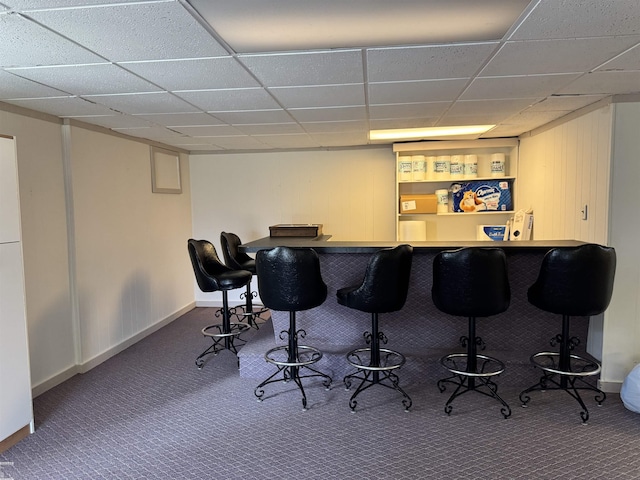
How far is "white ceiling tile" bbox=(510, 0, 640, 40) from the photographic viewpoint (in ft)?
5.20

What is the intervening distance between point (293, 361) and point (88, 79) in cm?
228

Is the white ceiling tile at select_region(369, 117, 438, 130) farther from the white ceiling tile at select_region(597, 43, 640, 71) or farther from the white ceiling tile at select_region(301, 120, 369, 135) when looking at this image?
the white ceiling tile at select_region(597, 43, 640, 71)

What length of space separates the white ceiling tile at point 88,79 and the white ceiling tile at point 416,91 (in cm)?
146

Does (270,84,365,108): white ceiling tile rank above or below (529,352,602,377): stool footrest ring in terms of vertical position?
above

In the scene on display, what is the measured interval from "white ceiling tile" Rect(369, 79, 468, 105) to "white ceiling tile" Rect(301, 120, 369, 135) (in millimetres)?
797

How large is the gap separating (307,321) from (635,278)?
2466mm

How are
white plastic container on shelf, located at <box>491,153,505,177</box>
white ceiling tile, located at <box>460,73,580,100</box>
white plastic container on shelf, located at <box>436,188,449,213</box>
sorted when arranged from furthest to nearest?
white plastic container on shelf, located at <box>436,188,449,213</box>, white plastic container on shelf, located at <box>491,153,505,177</box>, white ceiling tile, located at <box>460,73,580,100</box>

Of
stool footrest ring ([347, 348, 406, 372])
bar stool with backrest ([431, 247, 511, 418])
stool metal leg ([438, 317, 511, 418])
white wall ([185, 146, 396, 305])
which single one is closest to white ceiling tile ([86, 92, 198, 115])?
bar stool with backrest ([431, 247, 511, 418])

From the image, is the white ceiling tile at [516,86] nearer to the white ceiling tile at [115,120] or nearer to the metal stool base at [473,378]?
the metal stool base at [473,378]

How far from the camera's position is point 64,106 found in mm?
3053

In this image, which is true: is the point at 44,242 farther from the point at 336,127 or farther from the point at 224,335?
the point at 336,127

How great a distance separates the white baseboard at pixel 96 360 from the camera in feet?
10.7

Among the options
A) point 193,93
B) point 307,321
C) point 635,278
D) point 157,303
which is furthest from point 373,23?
point 157,303

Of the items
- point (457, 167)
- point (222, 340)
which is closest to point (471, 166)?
point (457, 167)
